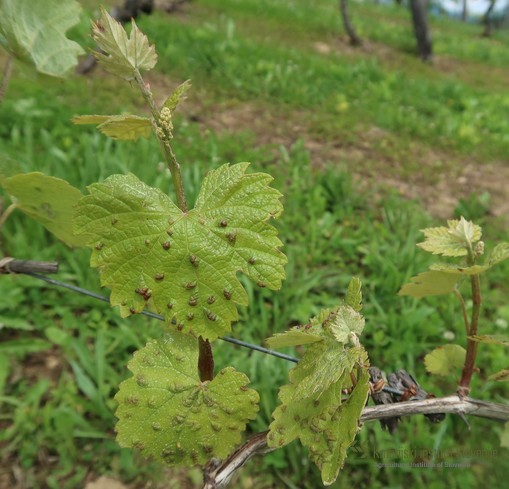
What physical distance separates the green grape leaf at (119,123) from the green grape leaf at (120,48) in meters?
0.06

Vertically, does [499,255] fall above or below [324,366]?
above

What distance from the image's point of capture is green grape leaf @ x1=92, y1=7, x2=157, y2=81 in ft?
2.15

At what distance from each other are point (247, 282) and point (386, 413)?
1.66 meters

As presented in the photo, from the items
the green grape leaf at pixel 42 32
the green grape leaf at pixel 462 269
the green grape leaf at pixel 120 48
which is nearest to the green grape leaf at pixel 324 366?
the green grape leaf at pixel 462 269

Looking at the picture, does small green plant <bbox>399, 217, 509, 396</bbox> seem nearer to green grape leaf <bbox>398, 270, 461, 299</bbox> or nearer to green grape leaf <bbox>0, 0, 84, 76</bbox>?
green grape leaf <bbox>398, 270, 461, 299</bbox>

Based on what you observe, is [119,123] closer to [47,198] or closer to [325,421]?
[47,198]

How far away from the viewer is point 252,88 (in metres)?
4.90

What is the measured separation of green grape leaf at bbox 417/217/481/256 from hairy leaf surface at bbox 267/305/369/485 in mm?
276

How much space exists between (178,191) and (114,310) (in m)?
1.68

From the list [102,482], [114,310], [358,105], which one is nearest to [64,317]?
[114,310]

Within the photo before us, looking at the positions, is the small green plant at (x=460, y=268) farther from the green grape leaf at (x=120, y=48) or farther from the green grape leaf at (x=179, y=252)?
the green grape leaf at (x=120, y=48)

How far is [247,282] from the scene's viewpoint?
2535 mm

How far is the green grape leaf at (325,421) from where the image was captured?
748 mm

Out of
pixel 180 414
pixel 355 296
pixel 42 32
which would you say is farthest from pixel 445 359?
pixel 42 32
